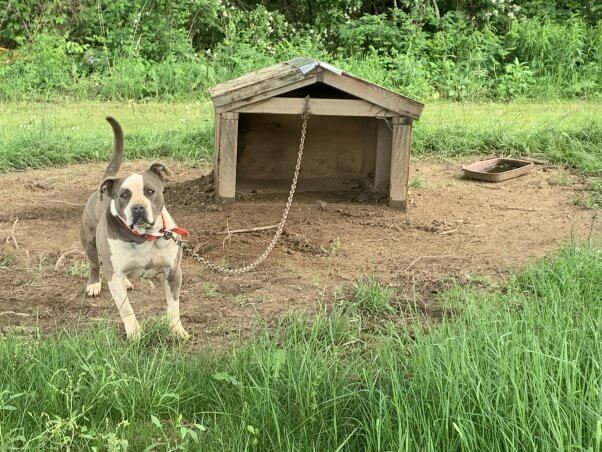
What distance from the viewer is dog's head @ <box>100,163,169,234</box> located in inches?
178

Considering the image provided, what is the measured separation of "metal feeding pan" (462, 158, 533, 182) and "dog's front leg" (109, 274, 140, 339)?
453 cm

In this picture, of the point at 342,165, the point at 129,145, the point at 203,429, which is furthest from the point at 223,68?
the point at 203,429

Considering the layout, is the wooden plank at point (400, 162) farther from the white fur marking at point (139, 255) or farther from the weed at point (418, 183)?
the white fur marking at point (139, 255)

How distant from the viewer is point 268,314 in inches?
189

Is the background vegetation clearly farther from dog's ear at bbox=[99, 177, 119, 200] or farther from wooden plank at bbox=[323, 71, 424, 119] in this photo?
dog's ear at bbox=[99, 177, 119, 200]

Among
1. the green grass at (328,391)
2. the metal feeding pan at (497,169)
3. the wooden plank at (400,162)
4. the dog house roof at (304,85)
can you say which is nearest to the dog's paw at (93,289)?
the green grass at (328,391)

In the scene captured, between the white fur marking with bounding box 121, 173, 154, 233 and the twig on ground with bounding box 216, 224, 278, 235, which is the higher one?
the white fur marking with bounding box 121, 173, 154, 233

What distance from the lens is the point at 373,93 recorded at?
6.87m

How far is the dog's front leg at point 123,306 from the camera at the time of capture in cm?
449

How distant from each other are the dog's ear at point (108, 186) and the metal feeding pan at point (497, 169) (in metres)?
4.48

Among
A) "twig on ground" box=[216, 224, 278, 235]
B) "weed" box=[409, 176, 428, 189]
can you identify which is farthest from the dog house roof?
"weed" box=[409, 176, 428, 189]

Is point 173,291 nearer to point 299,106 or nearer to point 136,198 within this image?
point 136,198

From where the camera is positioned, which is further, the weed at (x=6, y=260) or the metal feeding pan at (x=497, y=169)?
the metal feeding pan at (x=497, y=169)

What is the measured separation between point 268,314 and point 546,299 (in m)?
1.49
